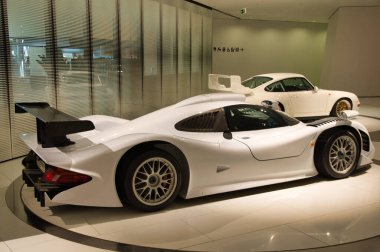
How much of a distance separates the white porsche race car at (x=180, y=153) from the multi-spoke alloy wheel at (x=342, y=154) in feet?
0.04

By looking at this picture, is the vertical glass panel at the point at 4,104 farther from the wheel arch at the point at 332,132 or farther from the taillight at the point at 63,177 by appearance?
the wheel arch at the point at 332,132

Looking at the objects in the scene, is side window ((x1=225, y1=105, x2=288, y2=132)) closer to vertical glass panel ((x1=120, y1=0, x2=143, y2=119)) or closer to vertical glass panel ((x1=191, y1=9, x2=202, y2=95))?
vertical glass panel ((x1=120, y1=0, x2=143, y2=119))

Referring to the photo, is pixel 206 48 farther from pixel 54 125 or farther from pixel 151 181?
pixel 54 125

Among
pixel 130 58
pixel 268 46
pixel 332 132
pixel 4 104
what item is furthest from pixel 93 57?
pixel 268 46

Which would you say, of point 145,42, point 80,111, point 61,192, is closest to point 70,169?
point 61,192

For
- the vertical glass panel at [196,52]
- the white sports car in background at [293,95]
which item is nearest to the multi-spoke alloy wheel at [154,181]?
the white sports car in background at [293,95]

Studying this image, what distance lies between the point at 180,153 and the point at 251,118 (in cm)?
109

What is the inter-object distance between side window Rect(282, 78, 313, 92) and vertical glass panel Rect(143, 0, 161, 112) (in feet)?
11.5

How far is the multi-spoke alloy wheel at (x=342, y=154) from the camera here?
4801mm

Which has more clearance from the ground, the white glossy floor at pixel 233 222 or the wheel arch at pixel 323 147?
the wheel arch at pixel 323 147

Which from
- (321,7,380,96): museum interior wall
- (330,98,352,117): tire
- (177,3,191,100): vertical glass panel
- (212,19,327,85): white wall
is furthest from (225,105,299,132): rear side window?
(212,19,327,85): white wall

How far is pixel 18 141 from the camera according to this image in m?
6.17

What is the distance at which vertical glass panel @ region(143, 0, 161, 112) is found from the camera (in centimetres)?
1012

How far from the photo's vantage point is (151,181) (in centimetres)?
379
